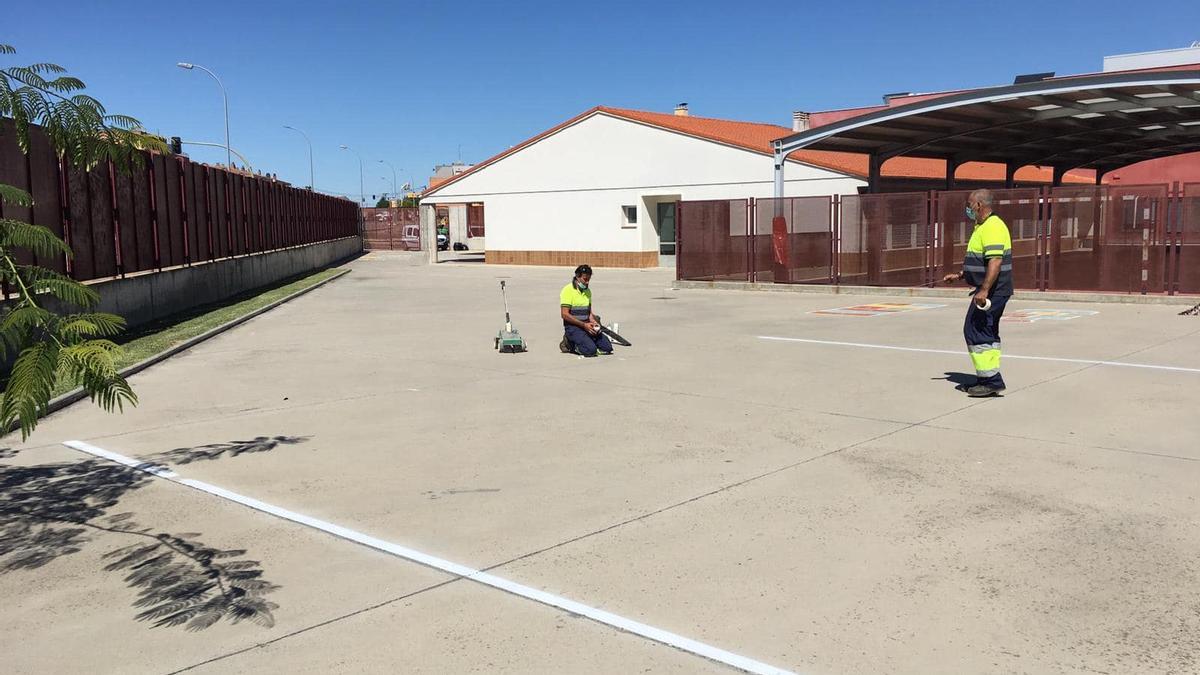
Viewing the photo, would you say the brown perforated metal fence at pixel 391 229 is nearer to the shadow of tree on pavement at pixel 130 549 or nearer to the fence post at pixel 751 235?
the fence post at pixel 751 235

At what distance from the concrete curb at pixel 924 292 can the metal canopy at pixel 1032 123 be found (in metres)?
2.68

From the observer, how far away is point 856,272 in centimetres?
2309

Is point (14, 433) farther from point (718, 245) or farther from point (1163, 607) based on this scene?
point (718, 245)

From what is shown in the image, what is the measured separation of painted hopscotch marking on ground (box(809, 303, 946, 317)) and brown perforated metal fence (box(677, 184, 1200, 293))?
2.22 metres

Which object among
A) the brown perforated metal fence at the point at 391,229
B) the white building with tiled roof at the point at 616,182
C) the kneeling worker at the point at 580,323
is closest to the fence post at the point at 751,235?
the white building with tiled roof at the point at 616,182

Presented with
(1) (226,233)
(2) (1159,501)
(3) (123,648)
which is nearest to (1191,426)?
(2) (1159,501)

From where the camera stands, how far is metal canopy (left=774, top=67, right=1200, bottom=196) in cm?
1938

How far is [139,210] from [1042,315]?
16516 mm

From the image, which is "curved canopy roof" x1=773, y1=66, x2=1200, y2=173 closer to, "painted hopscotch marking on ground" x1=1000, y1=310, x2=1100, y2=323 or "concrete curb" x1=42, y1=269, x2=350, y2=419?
"painted hopscotch marking on ground" x1=1000, y1=310, x2=1100, y2=323

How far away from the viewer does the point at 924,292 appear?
69.8 ft

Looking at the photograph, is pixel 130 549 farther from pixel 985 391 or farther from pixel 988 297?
pixel 988 297

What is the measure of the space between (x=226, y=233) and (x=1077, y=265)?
19763mm

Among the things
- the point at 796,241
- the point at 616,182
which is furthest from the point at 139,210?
the point at 616,182

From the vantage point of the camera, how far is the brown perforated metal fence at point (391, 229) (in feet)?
200
